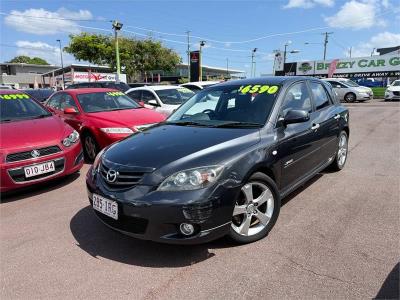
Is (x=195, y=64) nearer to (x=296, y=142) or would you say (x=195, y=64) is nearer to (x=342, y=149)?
(x=342, y=149)

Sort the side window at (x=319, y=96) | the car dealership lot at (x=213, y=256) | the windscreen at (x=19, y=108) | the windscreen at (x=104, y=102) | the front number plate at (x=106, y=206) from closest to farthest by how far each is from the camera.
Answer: the car dealership lot at (x=213, y=256), the front number plate at (x=106, y=206), the side window at (x=319, y=96), the windscreen at (x=19, y=108), the windscreen at (x=104, y=102)

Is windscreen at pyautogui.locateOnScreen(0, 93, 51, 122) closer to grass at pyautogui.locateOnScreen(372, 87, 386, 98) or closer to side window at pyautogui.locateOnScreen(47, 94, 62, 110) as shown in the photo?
side window at pyautogui.locateOnScreen(47, 94, 62, 110)

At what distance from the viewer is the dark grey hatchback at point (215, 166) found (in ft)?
9.67

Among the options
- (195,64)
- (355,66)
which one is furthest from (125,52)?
(355,66)

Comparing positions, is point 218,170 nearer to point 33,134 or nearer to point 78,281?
point 78,281

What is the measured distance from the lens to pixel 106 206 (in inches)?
127

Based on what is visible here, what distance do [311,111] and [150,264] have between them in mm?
2910

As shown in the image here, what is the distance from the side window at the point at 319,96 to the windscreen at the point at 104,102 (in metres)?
4.16

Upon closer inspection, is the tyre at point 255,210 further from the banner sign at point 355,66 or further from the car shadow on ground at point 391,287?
the banner sign at point 355,66

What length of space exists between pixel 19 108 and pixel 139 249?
4.13 m

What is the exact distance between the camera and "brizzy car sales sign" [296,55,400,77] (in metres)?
33.3

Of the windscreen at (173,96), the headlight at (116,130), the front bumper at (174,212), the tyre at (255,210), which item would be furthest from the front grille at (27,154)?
the windscreen at (173,96)

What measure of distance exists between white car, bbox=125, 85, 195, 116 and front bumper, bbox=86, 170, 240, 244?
659cm

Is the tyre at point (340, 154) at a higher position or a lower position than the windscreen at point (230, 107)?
lower
